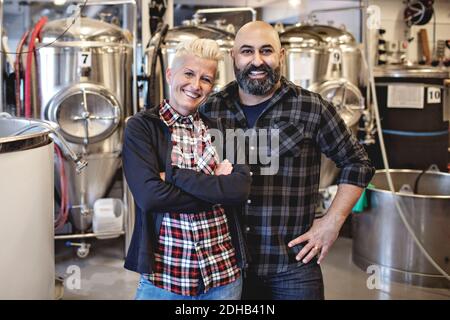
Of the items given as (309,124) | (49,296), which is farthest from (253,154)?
(49,296)

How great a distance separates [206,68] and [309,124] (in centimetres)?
48

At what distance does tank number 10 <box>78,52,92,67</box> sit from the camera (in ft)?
11.0

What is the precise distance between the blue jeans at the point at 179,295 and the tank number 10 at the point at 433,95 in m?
2.54

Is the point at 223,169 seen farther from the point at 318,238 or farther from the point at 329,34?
the point at 329,34

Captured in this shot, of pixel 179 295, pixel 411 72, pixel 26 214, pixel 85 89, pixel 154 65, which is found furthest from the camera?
pixel 411 72

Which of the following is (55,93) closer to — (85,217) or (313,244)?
(85,217)

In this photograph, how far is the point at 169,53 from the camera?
11.8 feet

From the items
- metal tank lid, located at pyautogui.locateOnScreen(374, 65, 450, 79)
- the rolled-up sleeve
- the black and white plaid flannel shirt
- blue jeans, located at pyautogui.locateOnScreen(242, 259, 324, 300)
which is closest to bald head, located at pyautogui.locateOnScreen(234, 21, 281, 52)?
the black and white plaid flannel shirt

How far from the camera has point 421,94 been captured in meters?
3.75

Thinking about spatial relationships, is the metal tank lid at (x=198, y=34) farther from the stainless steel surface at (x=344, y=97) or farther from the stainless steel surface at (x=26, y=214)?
the stainless steel surface at (x=26, y=214)

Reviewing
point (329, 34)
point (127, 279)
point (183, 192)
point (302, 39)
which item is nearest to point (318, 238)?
point (183, 192)

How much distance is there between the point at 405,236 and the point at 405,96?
1.12 m

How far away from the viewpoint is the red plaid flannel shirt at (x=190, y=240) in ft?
4.89

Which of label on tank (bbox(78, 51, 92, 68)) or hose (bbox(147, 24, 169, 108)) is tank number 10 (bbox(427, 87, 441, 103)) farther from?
label on tank (bbox(78, 51, 92, 68))
